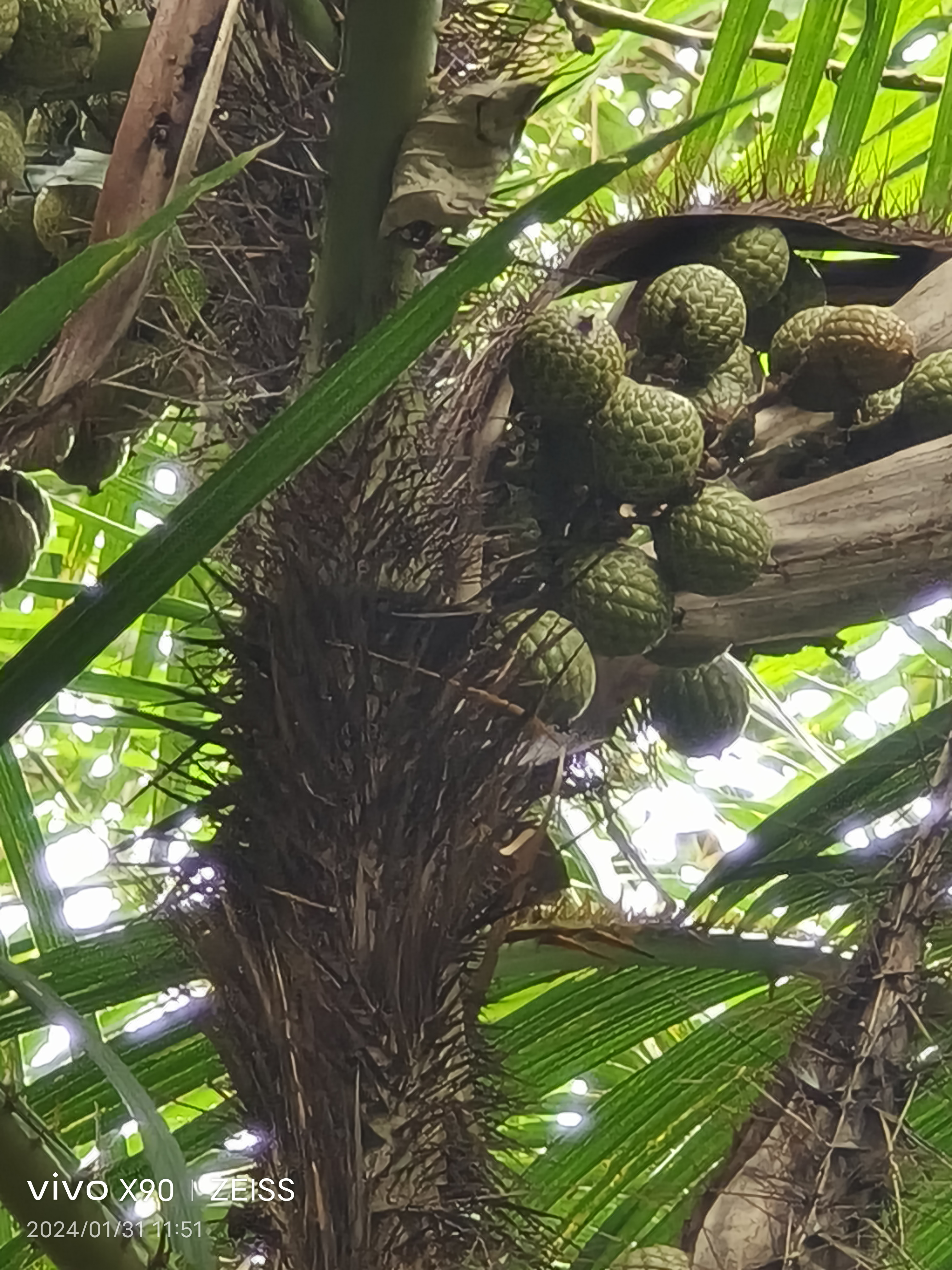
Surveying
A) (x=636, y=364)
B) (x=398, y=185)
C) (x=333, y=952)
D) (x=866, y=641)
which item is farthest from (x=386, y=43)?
(x=866, y=641)

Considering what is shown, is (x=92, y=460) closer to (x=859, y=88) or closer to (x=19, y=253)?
(x=19, y=253)

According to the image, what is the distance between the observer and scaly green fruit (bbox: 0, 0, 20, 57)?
43 centimetres

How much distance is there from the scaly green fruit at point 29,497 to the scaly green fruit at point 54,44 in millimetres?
136

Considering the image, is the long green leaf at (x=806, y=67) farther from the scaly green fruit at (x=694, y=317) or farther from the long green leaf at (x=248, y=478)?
the long green leaf at (x=248, y=478)

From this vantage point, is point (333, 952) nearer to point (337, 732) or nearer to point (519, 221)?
point (337, 732)

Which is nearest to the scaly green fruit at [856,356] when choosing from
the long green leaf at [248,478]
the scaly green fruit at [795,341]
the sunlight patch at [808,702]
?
the scaly green fruit at [795,341]

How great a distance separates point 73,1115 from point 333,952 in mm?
232

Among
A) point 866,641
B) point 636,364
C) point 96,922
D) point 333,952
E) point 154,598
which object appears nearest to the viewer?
point 154,598

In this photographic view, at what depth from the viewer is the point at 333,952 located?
391mm

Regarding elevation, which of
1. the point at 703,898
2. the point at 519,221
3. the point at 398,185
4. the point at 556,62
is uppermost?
the point at 556,62

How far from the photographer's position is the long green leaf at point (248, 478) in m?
0.28

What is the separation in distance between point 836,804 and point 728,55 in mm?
333

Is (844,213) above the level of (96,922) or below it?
above

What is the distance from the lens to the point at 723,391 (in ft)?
1.64
